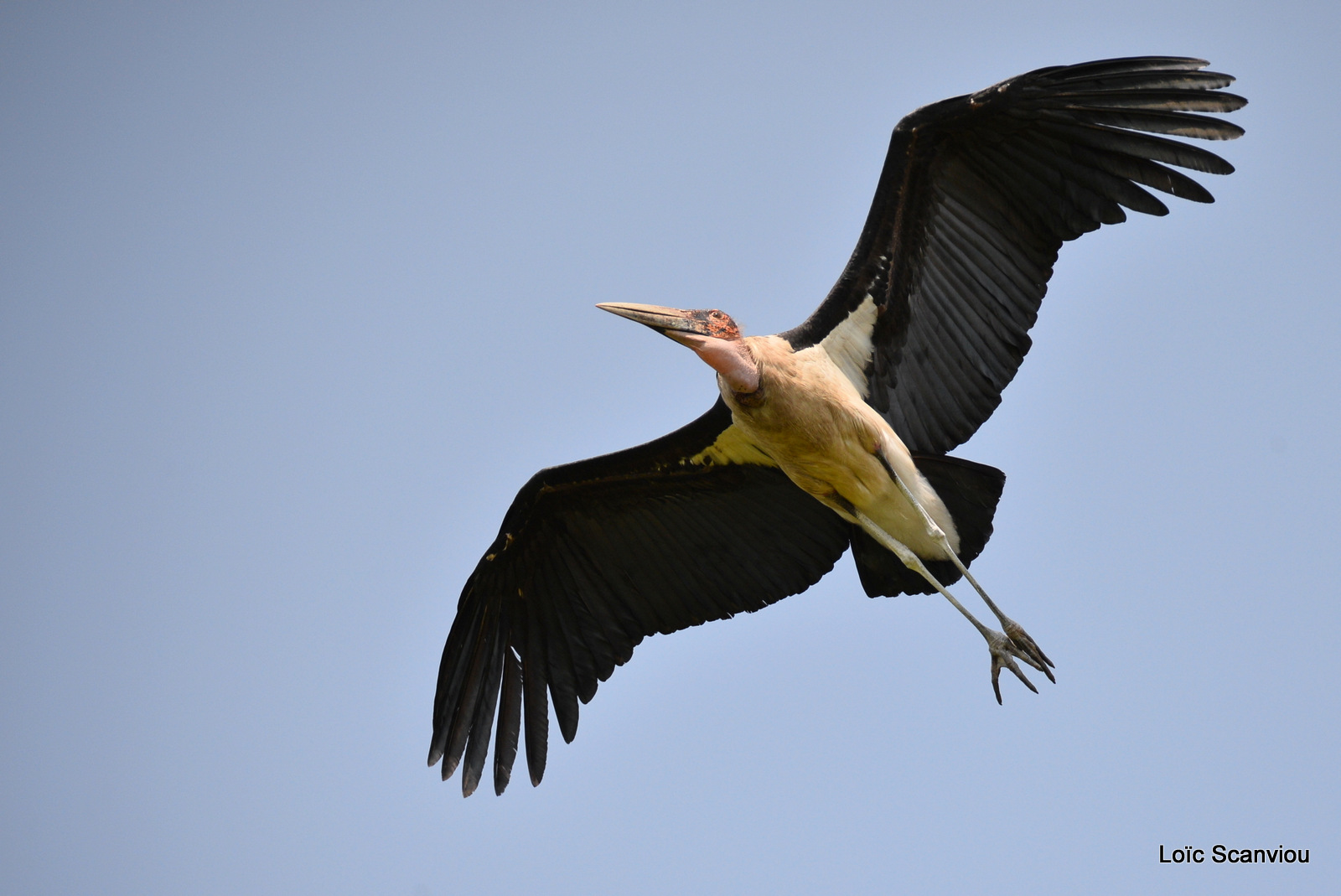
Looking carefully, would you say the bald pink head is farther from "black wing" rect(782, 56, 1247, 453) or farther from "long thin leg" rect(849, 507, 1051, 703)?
"long thin leg" rect(849, 507, 1051, 703)

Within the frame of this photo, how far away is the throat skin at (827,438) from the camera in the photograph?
949 centimetres

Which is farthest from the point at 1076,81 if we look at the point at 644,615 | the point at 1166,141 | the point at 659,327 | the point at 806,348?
the point at 644,615

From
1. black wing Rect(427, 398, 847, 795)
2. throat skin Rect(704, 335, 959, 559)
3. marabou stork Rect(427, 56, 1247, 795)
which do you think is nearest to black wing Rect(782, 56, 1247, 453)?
marabou stork Rect(427, 56, 1247, 795)

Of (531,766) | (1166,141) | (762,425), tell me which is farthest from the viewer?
(531,766)

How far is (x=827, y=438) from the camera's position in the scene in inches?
380

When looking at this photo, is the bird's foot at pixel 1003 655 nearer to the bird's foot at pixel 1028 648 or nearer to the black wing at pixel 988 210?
the bird's foot at pixel 1028 648

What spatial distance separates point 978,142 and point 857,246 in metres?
1.06

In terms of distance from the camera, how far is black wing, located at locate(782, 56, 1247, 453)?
8.94 metres

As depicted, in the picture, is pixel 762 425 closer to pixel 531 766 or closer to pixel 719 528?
pixel 719 528

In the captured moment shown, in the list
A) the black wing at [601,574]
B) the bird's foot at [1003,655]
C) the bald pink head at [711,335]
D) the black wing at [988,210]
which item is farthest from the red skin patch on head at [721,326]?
the bird's foot at [1003,655]

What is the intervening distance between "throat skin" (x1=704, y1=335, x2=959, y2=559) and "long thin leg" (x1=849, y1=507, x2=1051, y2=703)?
0.07 meters

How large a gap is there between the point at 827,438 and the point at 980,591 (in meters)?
1.61

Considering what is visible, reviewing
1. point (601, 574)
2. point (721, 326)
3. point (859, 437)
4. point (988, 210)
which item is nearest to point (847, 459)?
point (859, 437)

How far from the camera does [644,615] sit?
1131 cm
